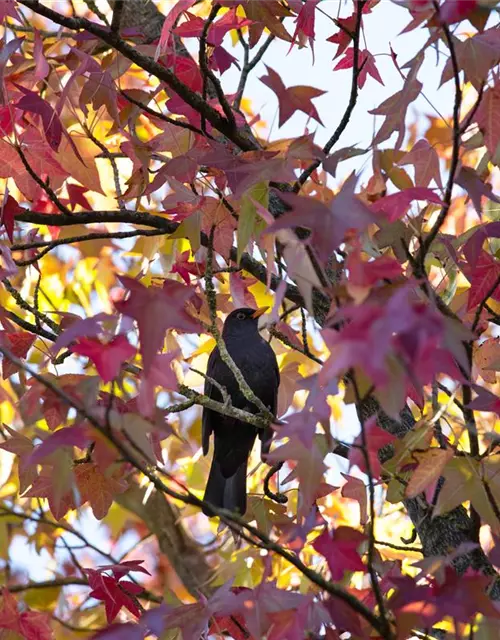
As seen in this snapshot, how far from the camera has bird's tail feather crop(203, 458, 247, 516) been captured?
3162 millimetres

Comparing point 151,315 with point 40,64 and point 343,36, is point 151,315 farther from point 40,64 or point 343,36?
→ point 343,36

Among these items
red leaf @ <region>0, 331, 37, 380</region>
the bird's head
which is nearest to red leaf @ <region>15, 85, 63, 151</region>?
red leaf @ <region>0, 331, 37, 380</region>

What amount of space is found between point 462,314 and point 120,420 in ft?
3.87

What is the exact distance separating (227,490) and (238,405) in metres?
0.51

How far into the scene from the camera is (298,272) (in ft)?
4.41

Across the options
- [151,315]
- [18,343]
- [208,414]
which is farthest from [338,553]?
[208,414]

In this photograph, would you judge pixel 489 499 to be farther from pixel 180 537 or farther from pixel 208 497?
pixel 180 537

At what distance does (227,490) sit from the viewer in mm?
3223

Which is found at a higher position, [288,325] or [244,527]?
[288,325]

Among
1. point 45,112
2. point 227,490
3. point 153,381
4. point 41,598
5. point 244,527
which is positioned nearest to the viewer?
point 153,381

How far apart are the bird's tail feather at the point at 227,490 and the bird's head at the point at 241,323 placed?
0.71 meters

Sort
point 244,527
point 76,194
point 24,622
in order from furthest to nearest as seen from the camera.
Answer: point 76,194 → point 24,622 → point 244,527

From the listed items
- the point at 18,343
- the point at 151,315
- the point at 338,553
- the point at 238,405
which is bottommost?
the point at 338,553

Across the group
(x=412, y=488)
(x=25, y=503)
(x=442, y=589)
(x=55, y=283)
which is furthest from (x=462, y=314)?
(x=25, y=503)
